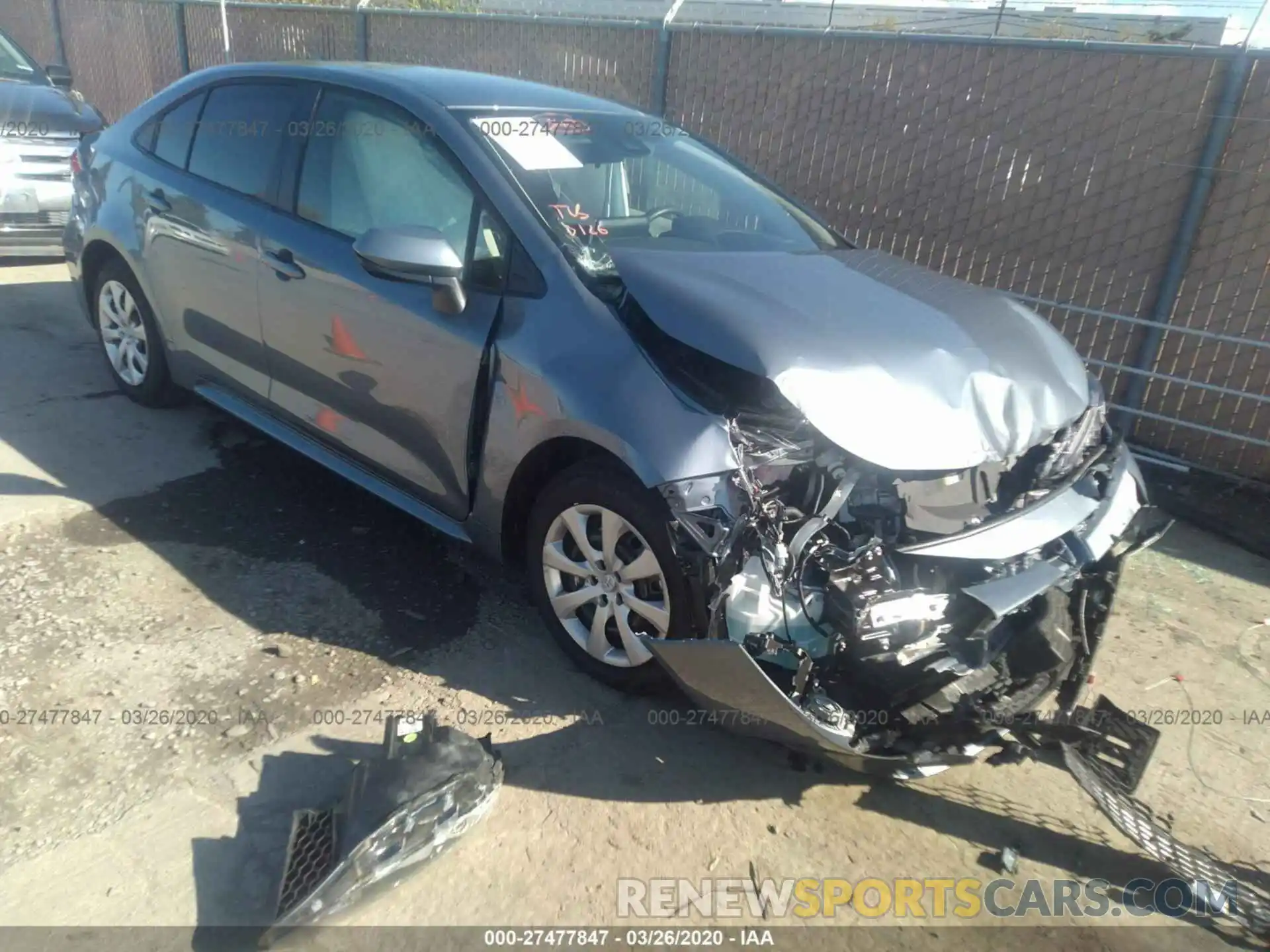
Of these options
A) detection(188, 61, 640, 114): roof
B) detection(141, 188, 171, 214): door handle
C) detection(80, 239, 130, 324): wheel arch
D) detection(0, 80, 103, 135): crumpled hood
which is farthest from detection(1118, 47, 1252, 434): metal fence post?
detection(0, 80, 103, 135): crumpled hood

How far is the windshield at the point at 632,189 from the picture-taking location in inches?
127

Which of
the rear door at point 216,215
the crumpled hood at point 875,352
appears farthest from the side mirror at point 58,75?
the crumpled hood at point 875,352

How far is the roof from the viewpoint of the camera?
3.53 m

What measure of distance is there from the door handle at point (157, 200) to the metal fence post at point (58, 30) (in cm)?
1091

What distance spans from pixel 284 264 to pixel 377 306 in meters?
0.62

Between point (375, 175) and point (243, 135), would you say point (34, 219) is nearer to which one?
point (243, 135)

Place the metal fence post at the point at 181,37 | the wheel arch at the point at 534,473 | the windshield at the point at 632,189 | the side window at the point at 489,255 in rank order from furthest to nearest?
the metal fence post at the point at 181,37 → the windshield at the point at 632,189 → the side window at the point at 489,255 → the wheel arch at the point at 534,473

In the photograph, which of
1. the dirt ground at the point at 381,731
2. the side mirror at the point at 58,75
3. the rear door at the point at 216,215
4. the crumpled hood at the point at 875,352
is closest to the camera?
the dirt ground at the point at 381,731

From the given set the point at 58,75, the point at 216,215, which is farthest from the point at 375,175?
the point at 58,75

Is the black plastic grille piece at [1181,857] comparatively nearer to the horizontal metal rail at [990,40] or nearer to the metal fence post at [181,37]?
the horizontal metal rail at [990,40]

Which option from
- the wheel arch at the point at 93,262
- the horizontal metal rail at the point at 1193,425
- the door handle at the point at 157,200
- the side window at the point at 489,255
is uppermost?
the side window at the point at 489,255

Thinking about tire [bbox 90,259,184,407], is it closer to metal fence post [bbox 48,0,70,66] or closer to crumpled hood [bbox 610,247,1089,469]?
crumpled hood [bbox 610,247,1089,469]

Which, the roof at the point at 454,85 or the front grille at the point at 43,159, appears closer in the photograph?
the roof at the point at 454,85

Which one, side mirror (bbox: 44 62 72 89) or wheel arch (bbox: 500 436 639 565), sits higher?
side mirror (bbox: 44 62 72 89)
